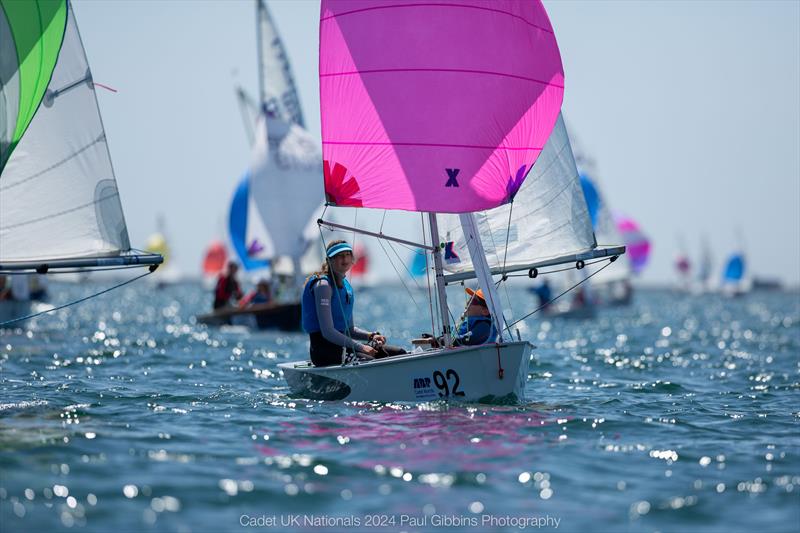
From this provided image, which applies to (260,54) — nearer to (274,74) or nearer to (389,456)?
(274,74)

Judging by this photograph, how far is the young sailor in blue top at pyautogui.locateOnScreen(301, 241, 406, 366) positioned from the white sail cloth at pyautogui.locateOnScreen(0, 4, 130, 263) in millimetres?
1874

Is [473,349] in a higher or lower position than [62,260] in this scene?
lower

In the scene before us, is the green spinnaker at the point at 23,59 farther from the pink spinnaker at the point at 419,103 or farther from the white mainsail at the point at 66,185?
the pink spinnaker at the point at 419,103

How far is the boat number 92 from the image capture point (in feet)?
31.6

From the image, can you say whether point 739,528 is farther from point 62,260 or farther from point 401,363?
point 62,260

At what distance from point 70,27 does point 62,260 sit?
230 centimetres

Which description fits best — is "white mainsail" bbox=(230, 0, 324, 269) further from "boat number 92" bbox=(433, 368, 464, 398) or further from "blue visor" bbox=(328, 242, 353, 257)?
"boat number 92" bbox=(433, 368, 464, 398)

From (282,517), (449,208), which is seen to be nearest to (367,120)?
(449,208)

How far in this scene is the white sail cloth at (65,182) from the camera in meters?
9.77

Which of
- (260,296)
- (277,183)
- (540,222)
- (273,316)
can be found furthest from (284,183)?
(540,222)

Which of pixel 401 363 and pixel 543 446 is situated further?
pixel 401 363

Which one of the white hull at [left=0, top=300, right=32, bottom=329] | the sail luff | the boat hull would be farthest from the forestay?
the white hull at [left=0, top=300, right=32, bottom=329]

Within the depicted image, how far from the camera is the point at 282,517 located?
5797mm

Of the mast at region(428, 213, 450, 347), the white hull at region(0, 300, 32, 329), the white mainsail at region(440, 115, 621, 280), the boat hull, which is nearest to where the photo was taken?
the mast at region(428, 213, 450, 347)
